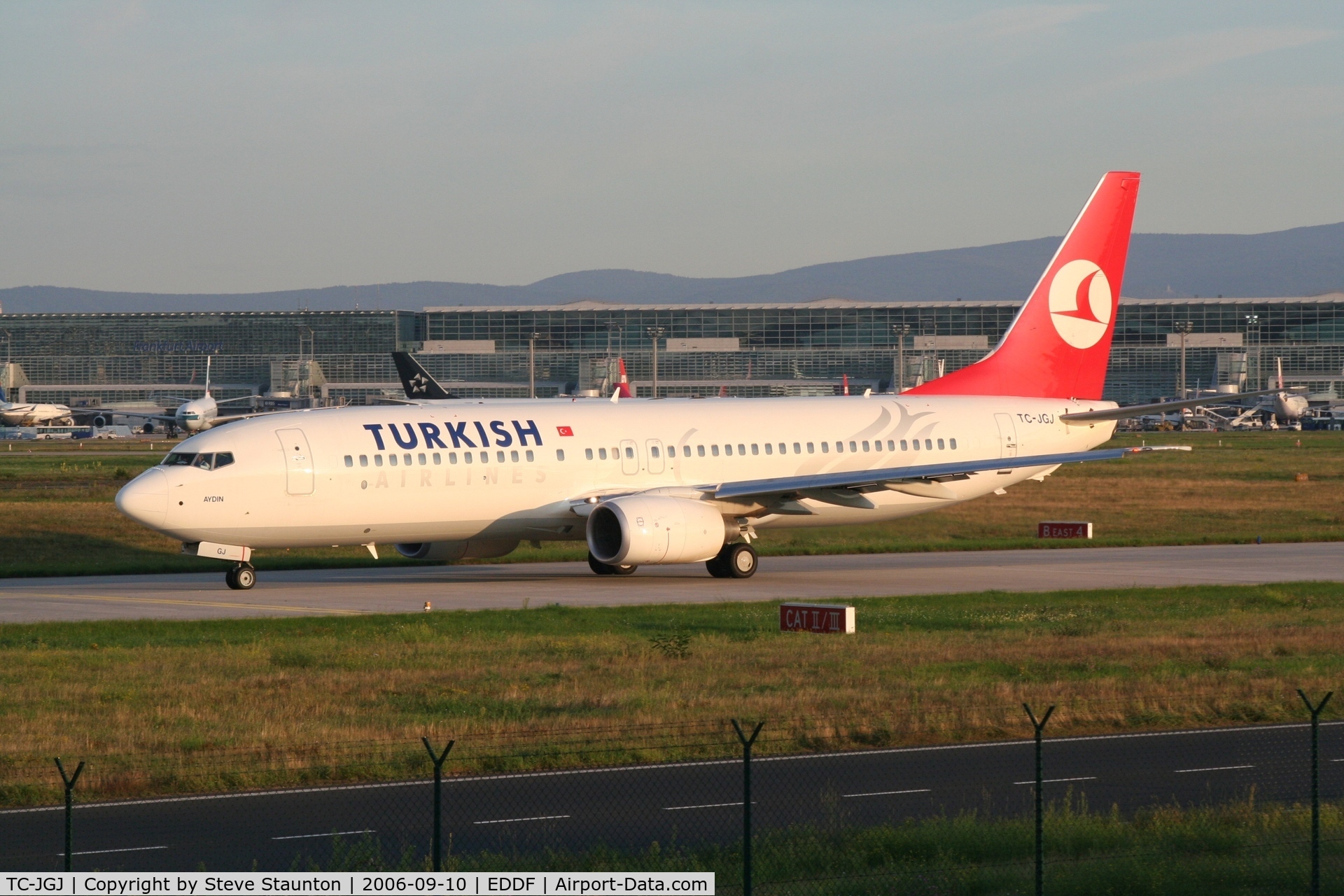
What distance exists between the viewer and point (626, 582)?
41.2m

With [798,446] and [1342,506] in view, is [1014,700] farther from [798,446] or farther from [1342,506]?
[1342,506]

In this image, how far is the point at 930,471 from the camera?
41.6 metres

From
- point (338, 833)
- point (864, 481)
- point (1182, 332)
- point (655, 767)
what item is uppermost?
point (1182, 332)

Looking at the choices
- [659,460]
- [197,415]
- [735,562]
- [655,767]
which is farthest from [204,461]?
[197,415]

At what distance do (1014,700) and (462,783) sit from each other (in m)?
8.88

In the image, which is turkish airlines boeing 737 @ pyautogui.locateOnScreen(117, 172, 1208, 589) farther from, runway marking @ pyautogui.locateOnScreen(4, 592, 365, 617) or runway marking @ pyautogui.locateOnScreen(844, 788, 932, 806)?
runway marking @ pyautogui.locateOnScreen(844, 788, 932, 806)

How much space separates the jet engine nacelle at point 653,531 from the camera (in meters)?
37.9

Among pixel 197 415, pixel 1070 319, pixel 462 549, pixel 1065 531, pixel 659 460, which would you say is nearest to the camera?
pixel 462 549

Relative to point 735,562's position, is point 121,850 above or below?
below

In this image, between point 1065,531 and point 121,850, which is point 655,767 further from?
point 1065,531

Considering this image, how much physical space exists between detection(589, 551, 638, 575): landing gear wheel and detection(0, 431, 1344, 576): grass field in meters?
5.33

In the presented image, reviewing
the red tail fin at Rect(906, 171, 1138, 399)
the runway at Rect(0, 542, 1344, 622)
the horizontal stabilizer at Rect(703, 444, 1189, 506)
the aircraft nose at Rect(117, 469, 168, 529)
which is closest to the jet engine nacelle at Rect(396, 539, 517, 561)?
the runway at Rect(0, 542, 1344, 622)

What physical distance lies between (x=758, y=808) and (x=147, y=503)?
72.9 ft

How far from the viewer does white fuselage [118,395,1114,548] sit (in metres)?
36.8
